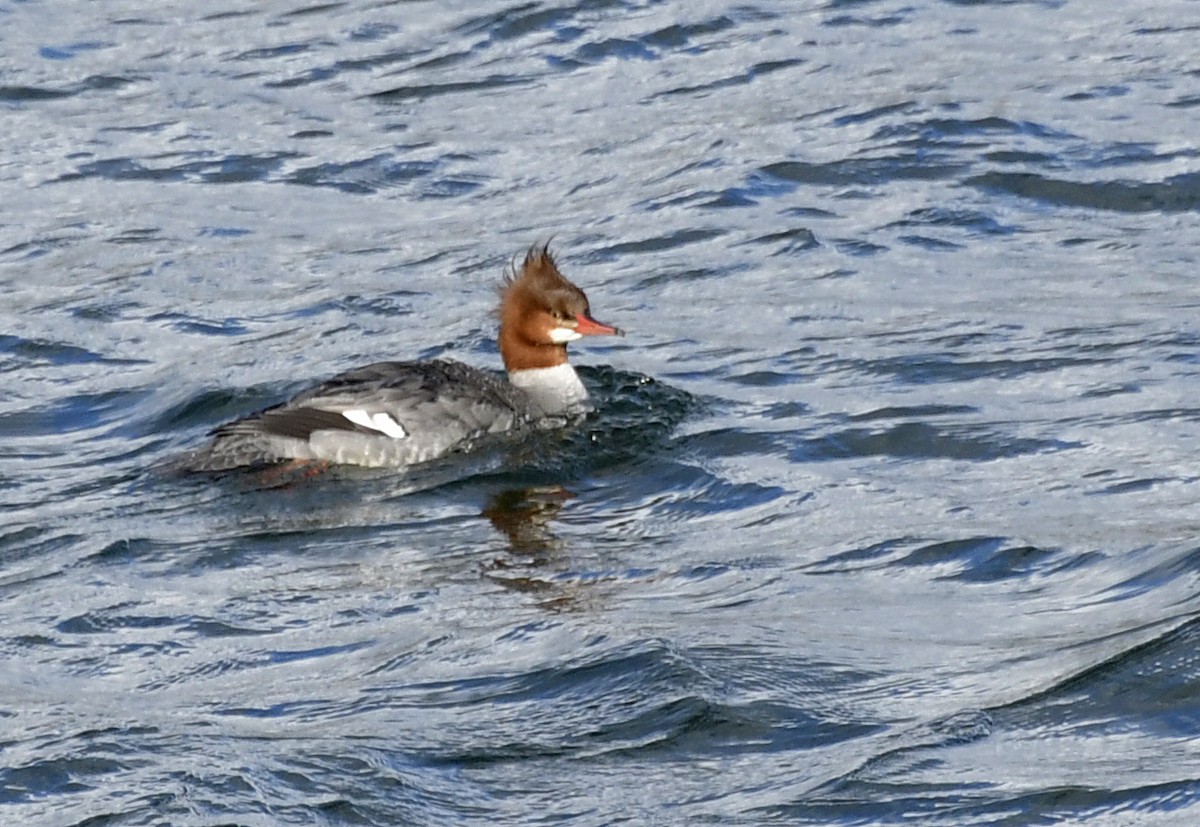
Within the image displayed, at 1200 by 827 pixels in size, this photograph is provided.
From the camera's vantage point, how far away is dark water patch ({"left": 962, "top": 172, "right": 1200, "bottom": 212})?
12.8m

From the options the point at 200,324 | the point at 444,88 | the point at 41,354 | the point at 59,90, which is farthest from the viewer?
the point at 59,90

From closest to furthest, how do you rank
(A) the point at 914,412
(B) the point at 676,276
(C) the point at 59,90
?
(A) the point at 914,412
(B) the point at 676,276
(C) the point at 59,90

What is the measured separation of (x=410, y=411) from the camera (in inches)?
375

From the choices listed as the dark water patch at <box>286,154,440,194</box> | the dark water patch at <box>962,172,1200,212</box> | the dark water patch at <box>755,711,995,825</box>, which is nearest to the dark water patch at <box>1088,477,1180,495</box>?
the dark water patch at <box>755,711,995,825</box>

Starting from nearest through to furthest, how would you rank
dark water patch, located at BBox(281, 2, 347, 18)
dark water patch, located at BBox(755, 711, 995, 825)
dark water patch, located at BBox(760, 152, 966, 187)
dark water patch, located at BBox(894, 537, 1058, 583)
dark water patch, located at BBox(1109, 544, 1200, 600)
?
1. dark water patch, located at BBox(755, 711, 995, 825)
2. dark water patch, located at BBox(1109, 544, 1200, 600)
3. dark water patch, located at BBox(894, 537, 1058, 583)
4. dark water patch, located at BBox(760, 152, 966, 187)
5. dark water patch, located at BBox(281, 2, 347, 18)

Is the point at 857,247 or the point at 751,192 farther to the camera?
the point at 751,192

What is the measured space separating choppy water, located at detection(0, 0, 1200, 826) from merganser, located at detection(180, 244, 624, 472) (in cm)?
20

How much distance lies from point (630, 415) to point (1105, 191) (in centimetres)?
438

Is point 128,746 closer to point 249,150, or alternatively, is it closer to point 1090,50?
point 249,150

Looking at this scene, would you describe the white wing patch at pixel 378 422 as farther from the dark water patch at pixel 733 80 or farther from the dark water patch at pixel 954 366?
the dark water patch at pixel 733 80

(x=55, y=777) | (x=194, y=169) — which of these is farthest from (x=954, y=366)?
(x=194, y=169)

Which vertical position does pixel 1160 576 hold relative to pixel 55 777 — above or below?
below

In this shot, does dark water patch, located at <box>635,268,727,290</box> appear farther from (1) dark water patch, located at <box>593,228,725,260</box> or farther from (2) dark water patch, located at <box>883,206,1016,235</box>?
(2) dark water patch, located at <box>883,206,1016,235</box>

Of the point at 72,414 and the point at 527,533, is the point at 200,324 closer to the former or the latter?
the point at 72,414
